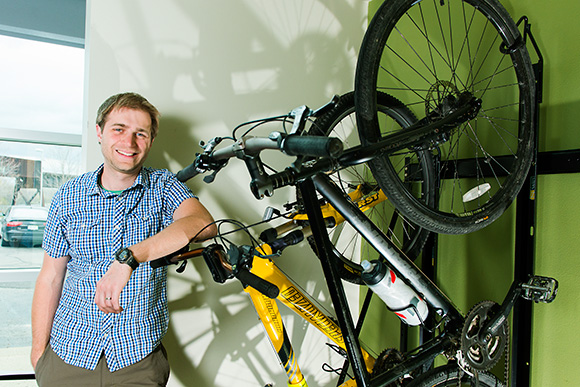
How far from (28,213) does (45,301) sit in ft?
2.47

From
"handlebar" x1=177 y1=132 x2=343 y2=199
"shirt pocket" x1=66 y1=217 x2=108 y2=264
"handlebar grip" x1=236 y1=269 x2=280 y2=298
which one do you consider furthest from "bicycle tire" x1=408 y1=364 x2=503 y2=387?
"shirt pocket" x1=66 y1=217 x2=108 y2=264

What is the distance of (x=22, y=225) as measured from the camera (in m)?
1.95

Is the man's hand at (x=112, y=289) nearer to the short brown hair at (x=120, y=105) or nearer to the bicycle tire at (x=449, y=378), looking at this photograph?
the short brown hair at (x=120, y=105)

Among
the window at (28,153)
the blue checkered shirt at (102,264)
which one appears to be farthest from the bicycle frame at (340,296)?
the window at (28,153)

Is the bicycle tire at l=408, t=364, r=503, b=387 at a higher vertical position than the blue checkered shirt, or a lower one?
lower

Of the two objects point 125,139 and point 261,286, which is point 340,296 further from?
point 125,139

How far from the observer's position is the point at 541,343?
52.1 inches

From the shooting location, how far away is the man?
1314mm

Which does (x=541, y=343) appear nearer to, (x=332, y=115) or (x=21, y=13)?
(x=332, y=115)

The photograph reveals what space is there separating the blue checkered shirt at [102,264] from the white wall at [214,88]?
12.8 inches

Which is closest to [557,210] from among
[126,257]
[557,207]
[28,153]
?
[557,207]

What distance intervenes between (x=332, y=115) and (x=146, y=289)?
3.02ft

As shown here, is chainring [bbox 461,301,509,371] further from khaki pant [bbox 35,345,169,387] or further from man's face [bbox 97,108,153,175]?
man's face [bbox 97,108,153,175]

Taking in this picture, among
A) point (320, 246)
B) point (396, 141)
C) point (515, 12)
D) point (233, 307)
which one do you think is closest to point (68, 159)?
point (233, 307)
